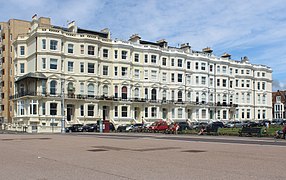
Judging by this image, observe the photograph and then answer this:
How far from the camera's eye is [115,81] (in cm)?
6912

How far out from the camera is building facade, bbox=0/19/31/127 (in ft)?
256

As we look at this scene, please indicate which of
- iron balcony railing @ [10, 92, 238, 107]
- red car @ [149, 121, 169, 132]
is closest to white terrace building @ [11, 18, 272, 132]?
iron balcony railing @ [10, 92, 238, 107]

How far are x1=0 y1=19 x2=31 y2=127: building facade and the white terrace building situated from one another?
38.1ft

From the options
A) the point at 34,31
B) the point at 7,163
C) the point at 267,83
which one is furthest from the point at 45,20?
the point at 7,163

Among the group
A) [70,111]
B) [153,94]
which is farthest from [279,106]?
[70,111]

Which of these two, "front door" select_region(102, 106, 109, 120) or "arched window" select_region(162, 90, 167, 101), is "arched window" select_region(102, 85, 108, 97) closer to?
"front door" select_region(102, 106, 109, 120)

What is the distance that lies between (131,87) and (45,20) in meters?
21.9

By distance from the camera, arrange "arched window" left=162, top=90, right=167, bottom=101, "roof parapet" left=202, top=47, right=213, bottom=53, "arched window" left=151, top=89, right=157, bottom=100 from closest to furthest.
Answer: "arched window" left=151, top=89, right=157, bottom=100, "arched window" left=162, top=90, right=167, bottom=101, "roof parapet" left=202, top=47, right=213, bottom=53

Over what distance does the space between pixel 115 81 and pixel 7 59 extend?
2677 cm

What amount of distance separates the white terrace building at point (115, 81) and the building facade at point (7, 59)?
11628 millimetres

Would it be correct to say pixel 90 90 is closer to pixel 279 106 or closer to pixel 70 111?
pixel 70 111

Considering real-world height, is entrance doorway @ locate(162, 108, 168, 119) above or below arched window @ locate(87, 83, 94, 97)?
below

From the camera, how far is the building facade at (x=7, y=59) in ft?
256

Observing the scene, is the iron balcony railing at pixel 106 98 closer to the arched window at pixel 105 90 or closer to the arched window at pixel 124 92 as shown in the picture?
the arched window at pixel 124 92
